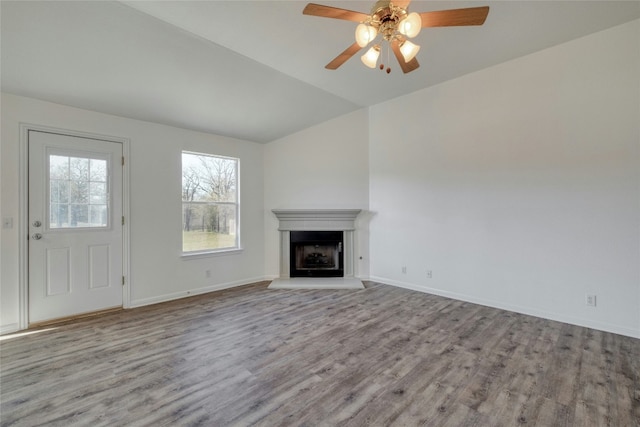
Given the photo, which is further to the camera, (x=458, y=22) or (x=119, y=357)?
Answer: (x=119, y=357)

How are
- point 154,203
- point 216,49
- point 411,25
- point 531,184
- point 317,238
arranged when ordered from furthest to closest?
point 317,238 < point 154,203 < point 531,184 < point 216,49 < point 411,25

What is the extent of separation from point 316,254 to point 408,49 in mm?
3713

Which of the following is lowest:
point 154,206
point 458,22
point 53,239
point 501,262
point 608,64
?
point 501,262

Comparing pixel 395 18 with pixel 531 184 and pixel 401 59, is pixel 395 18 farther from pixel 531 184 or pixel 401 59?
pixel 531 184

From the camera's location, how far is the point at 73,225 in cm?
326

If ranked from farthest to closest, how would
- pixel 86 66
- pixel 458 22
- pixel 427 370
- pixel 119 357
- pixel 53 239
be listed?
pixel 53 239
pixel 86 66
pixel 119 357
pixel 427 370
pixel 458 22

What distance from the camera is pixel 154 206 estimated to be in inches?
150

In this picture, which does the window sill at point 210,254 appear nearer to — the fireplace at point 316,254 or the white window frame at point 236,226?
the white window frame at point 236,226

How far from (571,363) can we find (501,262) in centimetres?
140

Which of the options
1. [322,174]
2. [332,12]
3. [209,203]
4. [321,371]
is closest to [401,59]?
[332,12]

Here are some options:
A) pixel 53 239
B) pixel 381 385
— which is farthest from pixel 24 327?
pixel 381 385

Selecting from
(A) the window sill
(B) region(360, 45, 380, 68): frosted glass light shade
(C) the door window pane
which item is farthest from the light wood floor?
(B) region(360, 45, 380, 68): frosted glass light shade

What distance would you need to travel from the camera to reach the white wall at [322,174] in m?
4.87

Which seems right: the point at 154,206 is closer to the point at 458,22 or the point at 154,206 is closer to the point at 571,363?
the point at 458,22
